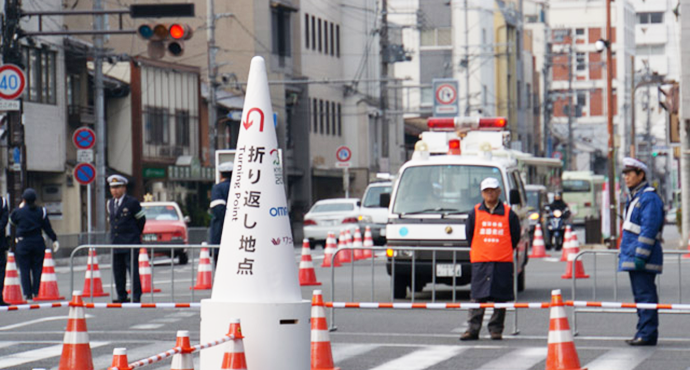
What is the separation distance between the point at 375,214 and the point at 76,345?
102ft

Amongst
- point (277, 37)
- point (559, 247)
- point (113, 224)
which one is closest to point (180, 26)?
point (113, 224)

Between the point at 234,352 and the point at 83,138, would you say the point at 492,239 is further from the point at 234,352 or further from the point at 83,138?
the point at 83,138

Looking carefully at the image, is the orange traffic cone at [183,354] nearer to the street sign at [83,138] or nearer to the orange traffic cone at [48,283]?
the orange traffic cone at [48,283]

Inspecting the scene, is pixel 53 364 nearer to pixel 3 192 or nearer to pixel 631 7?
pixel 3 192

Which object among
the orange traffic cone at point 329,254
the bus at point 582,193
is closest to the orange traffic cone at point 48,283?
the orange traffic cone at point 329,254

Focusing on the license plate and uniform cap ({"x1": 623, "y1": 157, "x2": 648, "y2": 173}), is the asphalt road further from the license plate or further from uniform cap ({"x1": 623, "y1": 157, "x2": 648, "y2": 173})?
uniform cap ({"x1": 623, "y1": 157, "x2": 648, "y2": 173})

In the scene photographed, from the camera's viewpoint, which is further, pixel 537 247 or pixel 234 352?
pixel 537 247

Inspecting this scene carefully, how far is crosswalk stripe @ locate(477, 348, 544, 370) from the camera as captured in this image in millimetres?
13648

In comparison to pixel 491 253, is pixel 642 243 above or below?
above

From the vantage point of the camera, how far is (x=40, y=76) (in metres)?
45.9

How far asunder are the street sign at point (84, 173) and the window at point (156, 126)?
19.5m

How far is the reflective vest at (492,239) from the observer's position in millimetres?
15898

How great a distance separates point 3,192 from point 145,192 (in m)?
11.8

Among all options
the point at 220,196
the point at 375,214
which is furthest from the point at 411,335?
the point at 375,214
